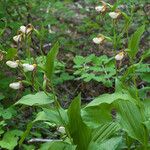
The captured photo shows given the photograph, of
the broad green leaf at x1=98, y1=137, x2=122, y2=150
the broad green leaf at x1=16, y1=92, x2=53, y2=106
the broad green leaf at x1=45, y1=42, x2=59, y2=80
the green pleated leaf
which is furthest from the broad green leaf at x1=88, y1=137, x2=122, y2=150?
the broad green leaf at x1=45, y1=42, x2=59, y2=80

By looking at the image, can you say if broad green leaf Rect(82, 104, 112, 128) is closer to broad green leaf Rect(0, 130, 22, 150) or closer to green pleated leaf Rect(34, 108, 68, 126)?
green pleated leaf Rect(34, 108, 68, 126)

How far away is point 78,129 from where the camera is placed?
2.31m

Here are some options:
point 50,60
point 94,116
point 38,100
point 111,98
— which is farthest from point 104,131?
point 50,60

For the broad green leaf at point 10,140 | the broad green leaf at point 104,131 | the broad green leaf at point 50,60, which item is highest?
the broad green leaf at point 50,60

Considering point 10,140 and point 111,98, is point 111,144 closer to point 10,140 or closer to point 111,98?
point 111,98

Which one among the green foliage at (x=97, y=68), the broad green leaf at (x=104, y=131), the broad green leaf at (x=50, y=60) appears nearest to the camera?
the broad green leaf at (x=50, y=60)

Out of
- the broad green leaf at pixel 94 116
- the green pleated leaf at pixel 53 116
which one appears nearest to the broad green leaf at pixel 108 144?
the broad green leaf at pixel 94 116

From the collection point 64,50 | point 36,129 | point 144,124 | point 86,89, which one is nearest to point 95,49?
point 64,50

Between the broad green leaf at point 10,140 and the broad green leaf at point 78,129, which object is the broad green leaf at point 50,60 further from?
the broad green leaf at point 10,140

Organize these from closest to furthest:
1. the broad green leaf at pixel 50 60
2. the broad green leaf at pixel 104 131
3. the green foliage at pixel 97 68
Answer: the broad green leaf at pixel 50 60 < the broad green leaf at pixel 104 131 < the green foliage at pixel 97 68

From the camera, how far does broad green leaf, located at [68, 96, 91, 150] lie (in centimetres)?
225

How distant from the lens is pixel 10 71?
136 inches

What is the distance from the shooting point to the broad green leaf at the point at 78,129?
2.25 meters

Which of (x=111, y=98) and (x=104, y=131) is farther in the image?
(x=104, y=131)
